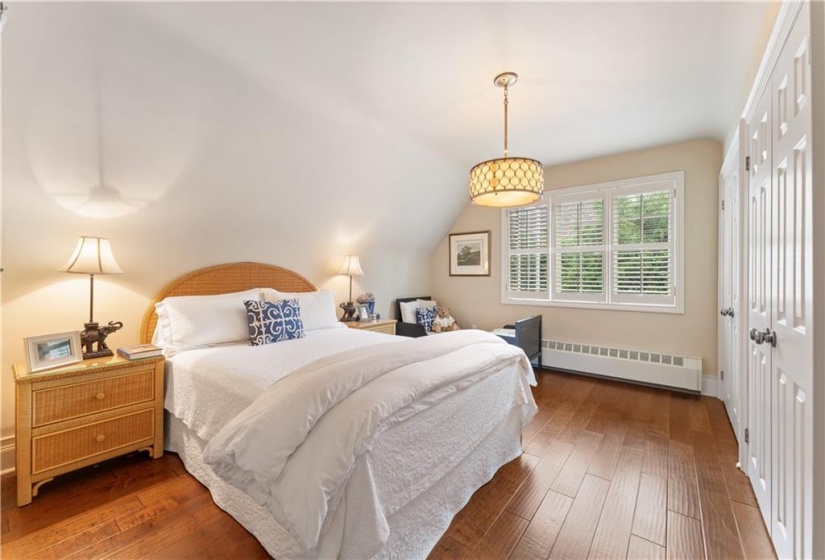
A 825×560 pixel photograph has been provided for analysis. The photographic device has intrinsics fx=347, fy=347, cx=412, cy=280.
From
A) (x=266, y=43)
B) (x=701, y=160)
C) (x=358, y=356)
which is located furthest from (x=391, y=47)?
(x=701, y=160)

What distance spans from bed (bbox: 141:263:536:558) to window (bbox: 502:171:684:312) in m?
2.16

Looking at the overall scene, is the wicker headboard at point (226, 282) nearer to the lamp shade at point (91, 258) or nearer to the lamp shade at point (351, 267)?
the lamp shade at point (351, 267)

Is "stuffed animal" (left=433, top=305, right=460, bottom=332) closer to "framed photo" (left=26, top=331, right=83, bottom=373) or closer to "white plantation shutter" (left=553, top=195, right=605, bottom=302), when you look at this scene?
"white plantation shutter" (left=553, top=195, right=605, bottom=302)

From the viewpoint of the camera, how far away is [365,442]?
1.22m

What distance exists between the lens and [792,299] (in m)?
1.22

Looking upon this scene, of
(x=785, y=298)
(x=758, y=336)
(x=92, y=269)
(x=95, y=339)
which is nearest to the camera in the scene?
(x=785, y=298)

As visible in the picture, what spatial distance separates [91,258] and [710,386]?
511 centimetres

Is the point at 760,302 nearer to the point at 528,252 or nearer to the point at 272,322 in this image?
the point at 528,252

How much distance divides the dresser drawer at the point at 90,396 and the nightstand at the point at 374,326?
5.97 ft

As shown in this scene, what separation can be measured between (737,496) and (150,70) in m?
3.89

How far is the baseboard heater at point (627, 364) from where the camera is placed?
3367mm

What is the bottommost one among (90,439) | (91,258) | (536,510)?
(536,510)

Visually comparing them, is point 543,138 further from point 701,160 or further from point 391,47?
point 391,47

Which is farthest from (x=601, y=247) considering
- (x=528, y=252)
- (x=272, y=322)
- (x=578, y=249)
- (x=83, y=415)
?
(x=83, y=415)
